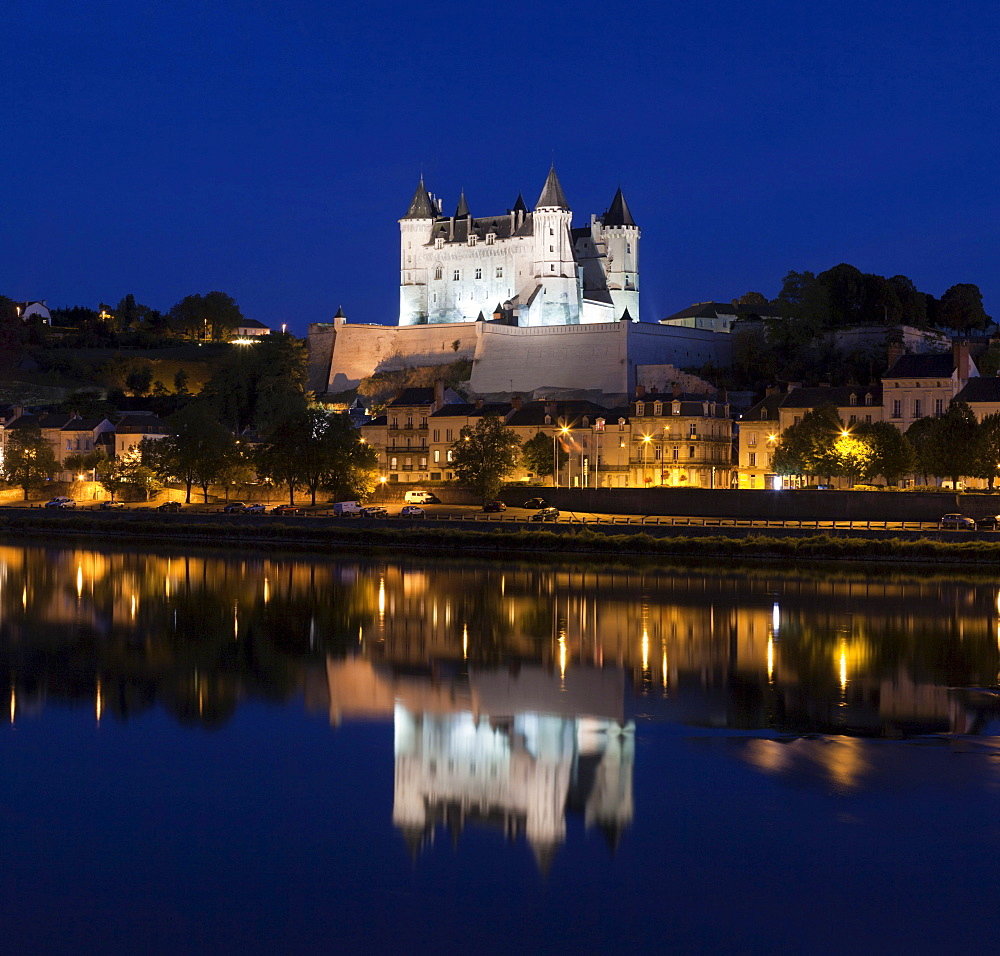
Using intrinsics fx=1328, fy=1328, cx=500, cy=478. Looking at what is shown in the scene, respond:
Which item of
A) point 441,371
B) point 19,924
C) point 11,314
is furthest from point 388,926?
point 11,314

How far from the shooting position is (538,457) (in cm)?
5053

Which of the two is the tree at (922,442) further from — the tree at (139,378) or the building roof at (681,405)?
the tree at (139,378)

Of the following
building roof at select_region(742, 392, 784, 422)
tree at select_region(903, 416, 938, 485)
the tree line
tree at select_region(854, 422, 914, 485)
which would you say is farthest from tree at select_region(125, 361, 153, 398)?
tree at select_region(903, 416, 938, 485)

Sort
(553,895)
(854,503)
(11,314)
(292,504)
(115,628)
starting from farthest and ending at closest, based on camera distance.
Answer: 1. (11,314)
2. (292,504)
3. (854,503)
4. (115,628)
5. (553,895)

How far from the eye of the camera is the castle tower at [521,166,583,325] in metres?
71.8

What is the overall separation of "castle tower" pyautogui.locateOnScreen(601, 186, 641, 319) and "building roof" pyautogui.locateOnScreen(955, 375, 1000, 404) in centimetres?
3319

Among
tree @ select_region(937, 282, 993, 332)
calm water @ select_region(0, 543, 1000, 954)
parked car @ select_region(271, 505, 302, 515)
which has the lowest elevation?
calm water @ select_region(0, 543, 1000, 954)

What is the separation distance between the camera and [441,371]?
2694 inches

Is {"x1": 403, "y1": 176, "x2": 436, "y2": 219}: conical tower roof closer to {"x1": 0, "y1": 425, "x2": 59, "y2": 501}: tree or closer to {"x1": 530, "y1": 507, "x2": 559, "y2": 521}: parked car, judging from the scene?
{"x1": 0, "y1": 425, "x2": 59, "y2": 501}: tree

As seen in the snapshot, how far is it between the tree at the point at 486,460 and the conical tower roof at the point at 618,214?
1311 inches

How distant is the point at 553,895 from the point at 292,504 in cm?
4010

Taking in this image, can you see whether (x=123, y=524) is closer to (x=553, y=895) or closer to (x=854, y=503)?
(x=854, y=503)

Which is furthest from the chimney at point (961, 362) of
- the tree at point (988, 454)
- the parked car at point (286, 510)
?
the parked car at point (286, 510)

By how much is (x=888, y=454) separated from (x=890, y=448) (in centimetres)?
25
